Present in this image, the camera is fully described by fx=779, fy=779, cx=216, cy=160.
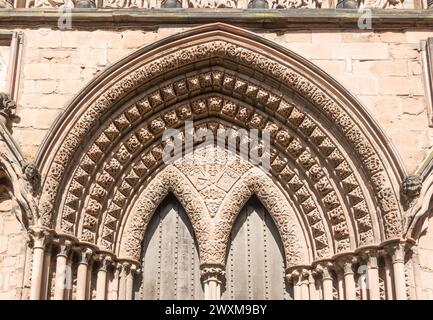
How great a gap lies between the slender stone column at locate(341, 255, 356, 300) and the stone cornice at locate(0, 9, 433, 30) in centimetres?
304

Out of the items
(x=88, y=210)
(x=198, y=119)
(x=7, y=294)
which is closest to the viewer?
(x=7, y=294)

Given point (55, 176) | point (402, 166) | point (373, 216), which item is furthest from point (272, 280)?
point (55, 176)

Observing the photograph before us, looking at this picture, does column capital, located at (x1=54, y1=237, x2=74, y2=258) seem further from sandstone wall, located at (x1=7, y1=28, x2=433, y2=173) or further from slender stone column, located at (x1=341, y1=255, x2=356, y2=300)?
slender stone column, located at (x1=341, y1=255, x2=356, y2=300)

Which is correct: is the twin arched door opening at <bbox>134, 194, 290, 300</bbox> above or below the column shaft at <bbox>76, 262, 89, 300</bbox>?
above

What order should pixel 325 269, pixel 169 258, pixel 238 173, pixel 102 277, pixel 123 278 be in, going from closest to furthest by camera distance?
pixel 102 277, pixel 325 269, pixel 123 278, pixel 169 258, pixel 238 173

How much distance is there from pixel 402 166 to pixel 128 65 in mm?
3651

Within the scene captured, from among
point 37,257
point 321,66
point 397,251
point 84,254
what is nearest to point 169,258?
point 84,254

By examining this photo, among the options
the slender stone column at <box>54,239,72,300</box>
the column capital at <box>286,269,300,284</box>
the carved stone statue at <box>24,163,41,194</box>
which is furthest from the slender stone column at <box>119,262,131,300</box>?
the column capital at <box>286,269,300,284</box>

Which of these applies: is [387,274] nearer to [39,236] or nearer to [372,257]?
[372,257]

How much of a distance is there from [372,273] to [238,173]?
2366 mm

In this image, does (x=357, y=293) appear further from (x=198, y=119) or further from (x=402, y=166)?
(x=198, y=119)

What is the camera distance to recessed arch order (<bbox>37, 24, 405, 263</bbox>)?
9539mm

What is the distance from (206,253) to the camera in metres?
10.2

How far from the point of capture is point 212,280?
10.1 metres
